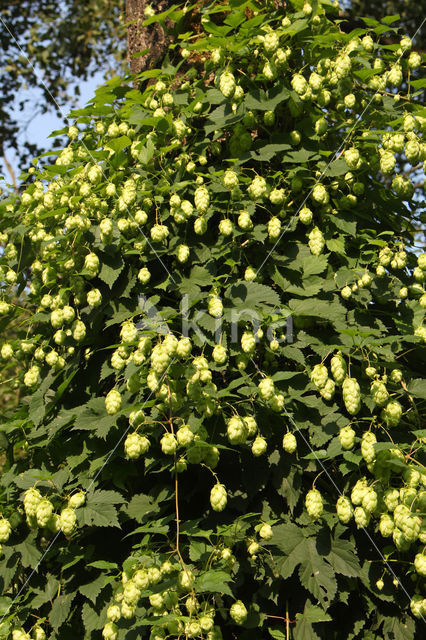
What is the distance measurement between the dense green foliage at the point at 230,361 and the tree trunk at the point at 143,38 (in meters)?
0.39

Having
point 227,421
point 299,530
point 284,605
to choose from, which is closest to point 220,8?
point 227,421

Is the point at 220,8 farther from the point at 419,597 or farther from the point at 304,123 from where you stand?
the point at 419,597

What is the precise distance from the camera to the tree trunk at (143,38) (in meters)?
3.94

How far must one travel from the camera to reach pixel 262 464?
2.87 metres

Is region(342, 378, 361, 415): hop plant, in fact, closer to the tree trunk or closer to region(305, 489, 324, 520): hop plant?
region(305, 489, 324, 520): hop plant

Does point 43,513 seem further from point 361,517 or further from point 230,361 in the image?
point 361,517

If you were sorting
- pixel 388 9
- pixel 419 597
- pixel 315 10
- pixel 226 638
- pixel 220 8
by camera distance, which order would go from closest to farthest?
pixel 419 597
pixel 226 638
pixel 315 10
pixel 220 8
pixel 388 9

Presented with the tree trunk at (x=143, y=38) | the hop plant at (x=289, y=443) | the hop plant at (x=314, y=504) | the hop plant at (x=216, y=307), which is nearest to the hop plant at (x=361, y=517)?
the hop plant at (x=314, y=504)

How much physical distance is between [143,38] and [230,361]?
2267mm

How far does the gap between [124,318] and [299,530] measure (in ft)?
3.84

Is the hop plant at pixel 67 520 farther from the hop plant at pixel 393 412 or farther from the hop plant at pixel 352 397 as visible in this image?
the hop plant at pixel 393 412

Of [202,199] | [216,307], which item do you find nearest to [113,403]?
[216,307]

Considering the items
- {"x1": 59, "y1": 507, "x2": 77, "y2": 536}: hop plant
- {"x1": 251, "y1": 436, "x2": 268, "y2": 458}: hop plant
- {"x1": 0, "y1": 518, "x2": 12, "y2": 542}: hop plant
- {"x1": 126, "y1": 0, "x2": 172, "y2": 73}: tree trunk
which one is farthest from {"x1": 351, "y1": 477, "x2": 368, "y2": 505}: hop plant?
{"x1": 126, "y1": 0, "x2": 172, "y2": 73}: tree trunk

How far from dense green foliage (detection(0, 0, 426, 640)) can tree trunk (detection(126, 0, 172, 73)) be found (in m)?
0.39
